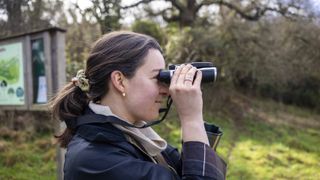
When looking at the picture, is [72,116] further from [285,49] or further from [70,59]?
[285,49]

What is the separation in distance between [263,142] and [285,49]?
4.14m

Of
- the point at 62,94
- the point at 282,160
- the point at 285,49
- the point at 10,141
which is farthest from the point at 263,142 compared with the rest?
the point at 62,94

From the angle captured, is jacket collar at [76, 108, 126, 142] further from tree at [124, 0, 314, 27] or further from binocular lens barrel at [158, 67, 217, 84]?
tree at [124, 0, 314, 27]

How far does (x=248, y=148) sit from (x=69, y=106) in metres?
7.27

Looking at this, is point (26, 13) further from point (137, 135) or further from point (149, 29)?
point (137, 135)

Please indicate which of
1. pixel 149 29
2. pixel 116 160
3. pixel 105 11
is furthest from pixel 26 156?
pixel 149 29

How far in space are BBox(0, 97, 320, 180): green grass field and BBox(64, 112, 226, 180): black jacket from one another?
376 centimetres

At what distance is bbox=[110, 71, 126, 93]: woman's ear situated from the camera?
61.6 inches

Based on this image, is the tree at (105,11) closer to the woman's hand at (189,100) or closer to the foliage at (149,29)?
the woman's hand at (189,100)

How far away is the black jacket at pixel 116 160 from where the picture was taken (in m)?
1.39

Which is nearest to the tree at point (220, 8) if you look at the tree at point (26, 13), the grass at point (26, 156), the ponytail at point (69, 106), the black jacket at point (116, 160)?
the tree at point (26, 13)

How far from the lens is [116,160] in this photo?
55.3 inches

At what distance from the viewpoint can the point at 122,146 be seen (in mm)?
1466

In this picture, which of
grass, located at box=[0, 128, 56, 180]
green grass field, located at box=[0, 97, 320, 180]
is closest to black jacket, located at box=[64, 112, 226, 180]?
green grass field, located at box=[0, 97, 320, 180]
